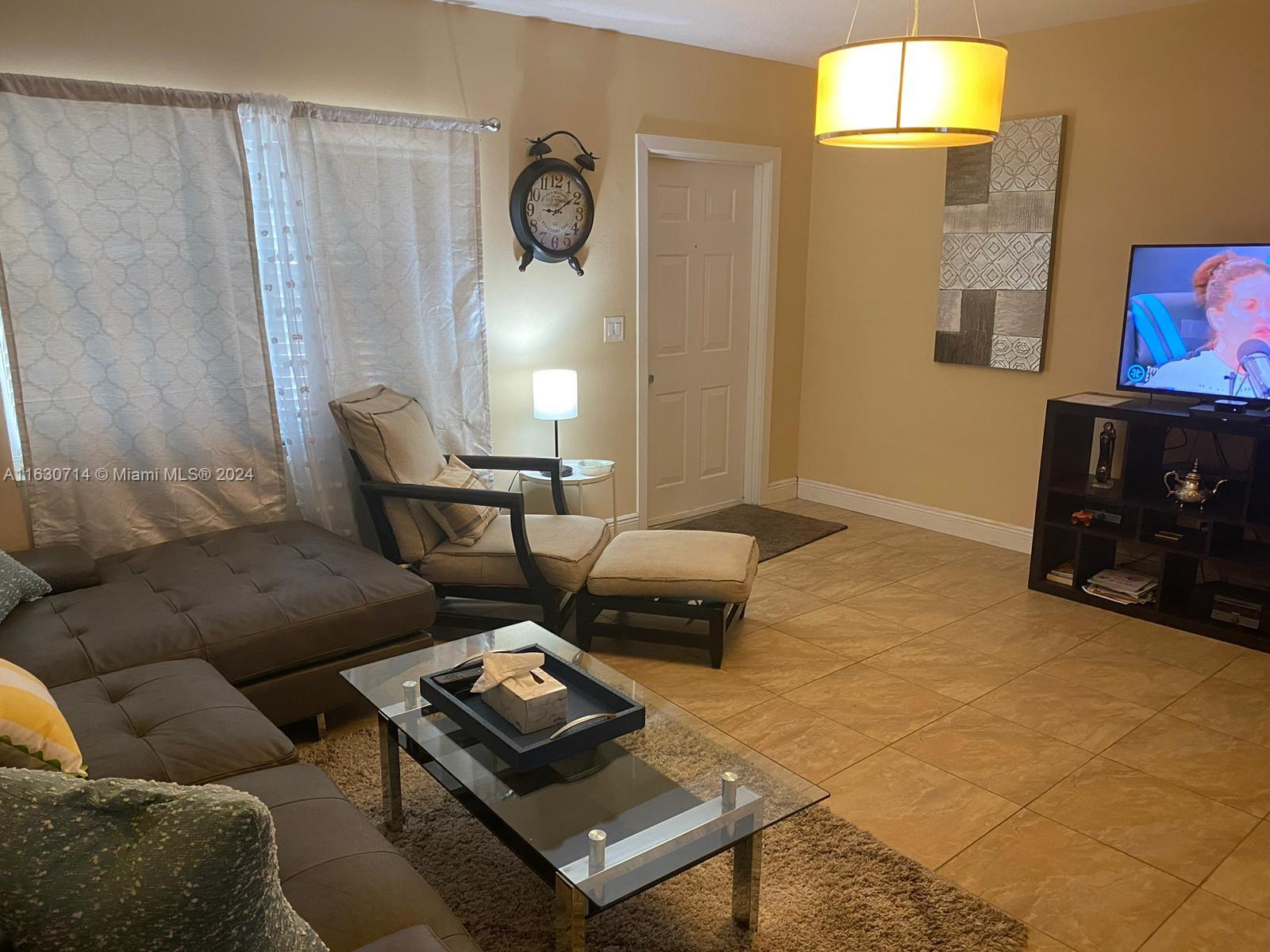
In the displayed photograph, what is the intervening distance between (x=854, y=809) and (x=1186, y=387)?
2428mm

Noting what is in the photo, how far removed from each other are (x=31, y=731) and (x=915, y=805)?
84.6 inches

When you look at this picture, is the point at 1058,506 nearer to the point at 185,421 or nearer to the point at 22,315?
the point at 185,421

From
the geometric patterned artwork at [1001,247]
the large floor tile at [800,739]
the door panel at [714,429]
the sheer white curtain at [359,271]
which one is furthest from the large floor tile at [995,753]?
the door panel at [714,429]

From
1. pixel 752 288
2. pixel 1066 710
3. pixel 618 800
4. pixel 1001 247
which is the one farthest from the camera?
pixel 752 288

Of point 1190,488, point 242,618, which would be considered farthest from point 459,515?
point 1190,488

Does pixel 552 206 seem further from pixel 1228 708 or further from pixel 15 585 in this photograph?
pixel 1228 708

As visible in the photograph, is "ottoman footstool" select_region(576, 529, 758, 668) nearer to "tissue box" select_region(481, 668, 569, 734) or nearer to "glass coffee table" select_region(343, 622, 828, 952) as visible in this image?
"glass coffee table" select_region(343, 622, 828, 952)

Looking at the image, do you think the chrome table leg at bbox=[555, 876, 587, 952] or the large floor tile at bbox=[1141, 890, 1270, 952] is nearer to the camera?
the chrome table leg at bbox=[555, 876, 587, 952]

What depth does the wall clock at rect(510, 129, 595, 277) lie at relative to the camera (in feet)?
13.8

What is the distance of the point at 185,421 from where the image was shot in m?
3.41

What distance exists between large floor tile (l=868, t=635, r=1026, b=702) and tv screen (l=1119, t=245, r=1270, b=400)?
1.41 metres

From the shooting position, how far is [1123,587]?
401 cm

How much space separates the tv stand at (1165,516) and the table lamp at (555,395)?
2.13m

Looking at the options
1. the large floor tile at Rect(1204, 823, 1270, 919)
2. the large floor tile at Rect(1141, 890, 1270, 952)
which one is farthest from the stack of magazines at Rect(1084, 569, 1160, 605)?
the large floor tile at Rect(1141, 890, 1270, 952)
